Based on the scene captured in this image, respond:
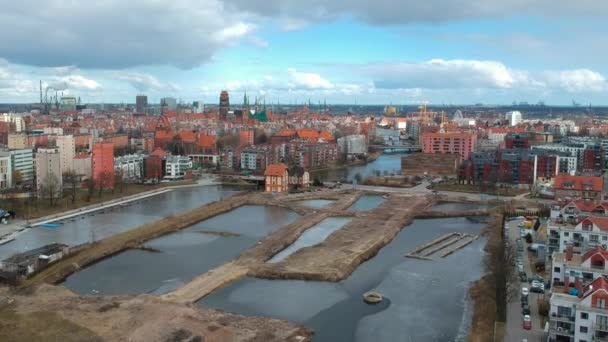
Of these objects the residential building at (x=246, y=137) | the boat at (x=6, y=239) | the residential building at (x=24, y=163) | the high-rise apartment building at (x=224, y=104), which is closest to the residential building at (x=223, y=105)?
the high-rise apartment building at (x=224, y=104)

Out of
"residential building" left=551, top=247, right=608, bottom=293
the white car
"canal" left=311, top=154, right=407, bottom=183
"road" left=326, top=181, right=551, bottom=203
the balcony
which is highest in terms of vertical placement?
"residential building" left=551, top=247, right=608, bottom=293

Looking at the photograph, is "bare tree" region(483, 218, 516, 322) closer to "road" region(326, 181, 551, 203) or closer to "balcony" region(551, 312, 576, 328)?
"balcony" region(551, 312, 576, 328)

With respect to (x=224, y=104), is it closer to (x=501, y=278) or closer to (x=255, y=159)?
(x=255, y=159)

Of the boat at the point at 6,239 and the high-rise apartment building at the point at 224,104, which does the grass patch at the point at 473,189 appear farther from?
the high-rise apartment building at the point at 224,104

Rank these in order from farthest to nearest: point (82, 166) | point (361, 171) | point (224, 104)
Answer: point (224, 104), point (361, 171), point (82, 166)

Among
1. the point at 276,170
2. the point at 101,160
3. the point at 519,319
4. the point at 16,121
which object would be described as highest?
the point at 16,121

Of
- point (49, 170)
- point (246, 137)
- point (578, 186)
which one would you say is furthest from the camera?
point (246, 137)

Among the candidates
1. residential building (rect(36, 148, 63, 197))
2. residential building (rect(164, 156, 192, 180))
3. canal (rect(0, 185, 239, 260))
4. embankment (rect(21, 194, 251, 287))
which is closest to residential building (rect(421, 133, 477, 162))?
residential building (rect(164, 156, 192, 180))

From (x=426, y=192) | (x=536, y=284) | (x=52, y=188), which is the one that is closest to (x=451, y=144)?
(x=426, y=192)
